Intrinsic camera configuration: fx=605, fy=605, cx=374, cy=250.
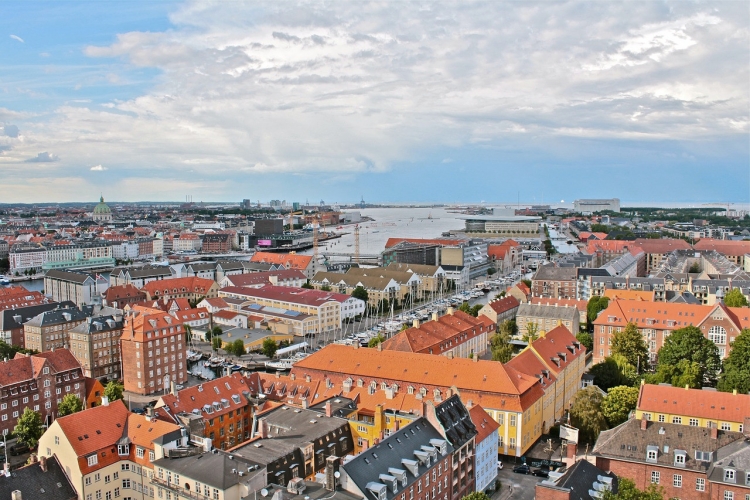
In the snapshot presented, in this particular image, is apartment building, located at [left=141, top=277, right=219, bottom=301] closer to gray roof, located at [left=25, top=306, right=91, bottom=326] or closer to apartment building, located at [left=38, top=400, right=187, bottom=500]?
Answer: gray roof, located at [left=25, top=306, right=91, bottom=326]

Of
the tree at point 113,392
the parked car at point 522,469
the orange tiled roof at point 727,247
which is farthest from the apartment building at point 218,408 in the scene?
the orange tiled roof at point 727,247

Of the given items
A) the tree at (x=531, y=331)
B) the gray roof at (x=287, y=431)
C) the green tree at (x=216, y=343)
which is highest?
the gray roof at (x=287, y=431)

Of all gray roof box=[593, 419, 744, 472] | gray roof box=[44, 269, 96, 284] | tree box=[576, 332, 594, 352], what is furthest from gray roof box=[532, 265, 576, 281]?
gray roof box=[44, 269, 96, 284]

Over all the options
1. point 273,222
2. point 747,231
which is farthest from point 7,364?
point 747,231

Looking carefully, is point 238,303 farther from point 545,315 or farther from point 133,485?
point 133,485

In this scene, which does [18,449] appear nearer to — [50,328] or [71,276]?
[50,328]

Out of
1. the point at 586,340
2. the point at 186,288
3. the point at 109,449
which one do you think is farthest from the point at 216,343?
the point at 586,340

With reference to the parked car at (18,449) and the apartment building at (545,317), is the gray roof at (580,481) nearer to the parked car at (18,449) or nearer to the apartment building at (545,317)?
the parked car at (18,449)
